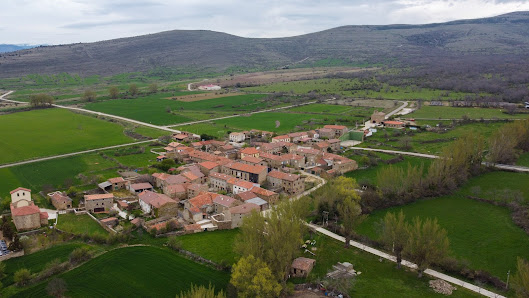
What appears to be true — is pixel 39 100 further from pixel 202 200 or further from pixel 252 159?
pixel 202 200

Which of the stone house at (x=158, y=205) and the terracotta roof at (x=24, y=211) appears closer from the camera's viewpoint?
the terracotta roof at (x=24, y=211)

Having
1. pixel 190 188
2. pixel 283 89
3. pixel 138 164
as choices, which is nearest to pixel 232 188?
pixel 190 188

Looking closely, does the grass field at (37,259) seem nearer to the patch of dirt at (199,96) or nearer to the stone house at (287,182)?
the stone house at (287,182)

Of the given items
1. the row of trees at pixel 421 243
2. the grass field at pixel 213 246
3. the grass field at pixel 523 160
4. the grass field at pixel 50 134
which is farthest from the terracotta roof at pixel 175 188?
the grass field at pixel 523 160

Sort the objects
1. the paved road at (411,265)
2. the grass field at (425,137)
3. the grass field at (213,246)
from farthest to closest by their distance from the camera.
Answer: the grass field at (425,137), the grass field at (213,246), the paved road at (411,265)

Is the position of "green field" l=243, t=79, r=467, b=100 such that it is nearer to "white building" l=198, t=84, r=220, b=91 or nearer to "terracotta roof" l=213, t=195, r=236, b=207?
"white building" l=198, t=84, r=220, b=91

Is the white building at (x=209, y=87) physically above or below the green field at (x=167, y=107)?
above

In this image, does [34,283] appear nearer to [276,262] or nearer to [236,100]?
[276,262]

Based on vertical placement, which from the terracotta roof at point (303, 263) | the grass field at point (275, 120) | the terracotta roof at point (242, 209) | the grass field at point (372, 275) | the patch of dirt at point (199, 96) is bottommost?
the grass field at point (372, 275)
